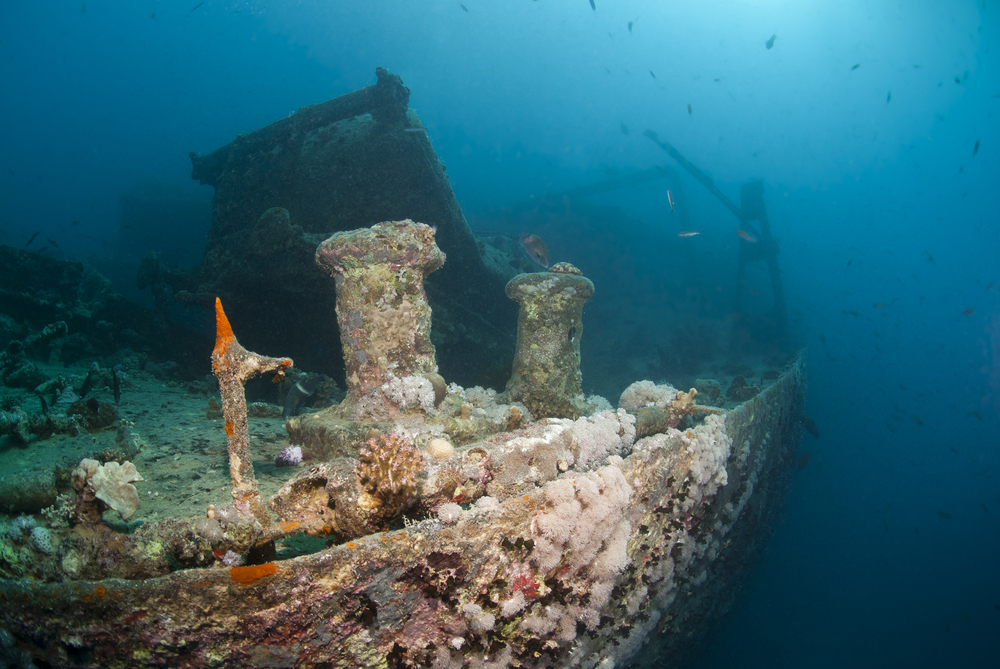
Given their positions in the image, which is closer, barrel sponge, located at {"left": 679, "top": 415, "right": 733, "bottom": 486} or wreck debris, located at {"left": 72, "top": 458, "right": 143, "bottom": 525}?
wreck debris, located at {"left": 72, "top": 458, "right": 143, "bottom": 525}

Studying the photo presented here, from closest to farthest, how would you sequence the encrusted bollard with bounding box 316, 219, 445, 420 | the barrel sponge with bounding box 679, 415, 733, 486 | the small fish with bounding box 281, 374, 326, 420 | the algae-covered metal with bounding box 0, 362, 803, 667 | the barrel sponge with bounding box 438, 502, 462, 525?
the algae-covered metal with bounding box 0, 362, 803, 667
the barrel sponge with bounding box 438, 502, 462, 525
the barrel sponge with bounding box 679, 415, 733, 486
the encrusted bollard with bounding box 316, 219, 445, 420
the small fish with bounding box 281, 374, 326, 420

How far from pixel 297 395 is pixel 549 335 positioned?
12.3 feet

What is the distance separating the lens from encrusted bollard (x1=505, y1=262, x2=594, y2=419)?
5062 millimetres

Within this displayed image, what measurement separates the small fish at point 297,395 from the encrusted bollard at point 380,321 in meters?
2.29

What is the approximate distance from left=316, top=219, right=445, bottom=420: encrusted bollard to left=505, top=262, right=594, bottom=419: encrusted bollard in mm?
1441

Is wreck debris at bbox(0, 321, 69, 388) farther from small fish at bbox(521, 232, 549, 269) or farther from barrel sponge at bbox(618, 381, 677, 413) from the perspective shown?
barrel sponge at bbox(618, 381, 677, 413)

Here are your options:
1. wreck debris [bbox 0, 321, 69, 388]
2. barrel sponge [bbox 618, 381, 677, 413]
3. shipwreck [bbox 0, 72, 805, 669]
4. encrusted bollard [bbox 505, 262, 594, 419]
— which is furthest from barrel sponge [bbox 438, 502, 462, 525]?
wreck debris [bbox 0, 321, 69, 388]

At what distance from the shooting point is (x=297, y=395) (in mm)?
5938

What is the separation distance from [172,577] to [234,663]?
1.53ft

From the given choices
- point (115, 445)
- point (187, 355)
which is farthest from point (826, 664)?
point (187, 355)

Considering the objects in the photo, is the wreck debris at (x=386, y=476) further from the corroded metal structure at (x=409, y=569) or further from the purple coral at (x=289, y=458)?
the purple coral at (x=289, y=458)

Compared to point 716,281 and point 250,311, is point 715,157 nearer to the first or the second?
point 716,281

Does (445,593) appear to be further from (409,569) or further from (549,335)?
(549,335)

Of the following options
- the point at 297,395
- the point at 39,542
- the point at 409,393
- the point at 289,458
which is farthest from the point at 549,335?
the point at 39,542
